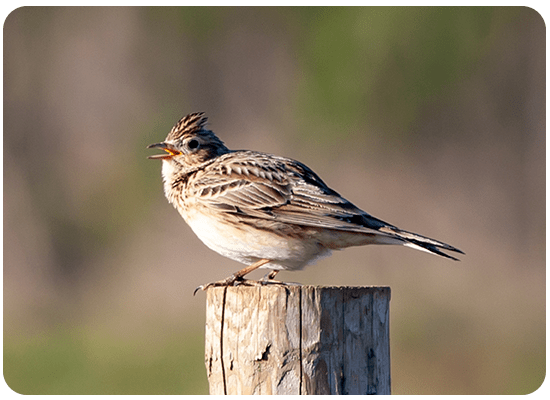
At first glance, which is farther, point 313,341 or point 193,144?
point 193,144

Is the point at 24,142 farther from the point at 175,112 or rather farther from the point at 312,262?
the point at 312,262

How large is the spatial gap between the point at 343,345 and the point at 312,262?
5.86 ft

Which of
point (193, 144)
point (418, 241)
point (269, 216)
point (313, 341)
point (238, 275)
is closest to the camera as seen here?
point (313, 341)

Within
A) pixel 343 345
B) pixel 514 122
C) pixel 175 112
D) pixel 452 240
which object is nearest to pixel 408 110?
pixel 514 122

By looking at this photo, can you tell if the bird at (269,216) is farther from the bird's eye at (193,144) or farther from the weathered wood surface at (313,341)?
the weathered wood surface at (313,341)

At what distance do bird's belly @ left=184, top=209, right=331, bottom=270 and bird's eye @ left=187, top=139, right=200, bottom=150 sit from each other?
3.49ft

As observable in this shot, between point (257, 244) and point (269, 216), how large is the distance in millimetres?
283

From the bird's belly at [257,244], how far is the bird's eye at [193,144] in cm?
106

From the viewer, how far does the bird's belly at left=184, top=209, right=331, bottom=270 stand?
653cm

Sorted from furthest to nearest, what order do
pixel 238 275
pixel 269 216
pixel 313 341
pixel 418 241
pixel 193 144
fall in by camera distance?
pixel 193 144 → pixel 269 216 → pixel 238 275 → pixel 418 241 → pixel 313 341

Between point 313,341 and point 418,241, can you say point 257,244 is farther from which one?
point 313,341

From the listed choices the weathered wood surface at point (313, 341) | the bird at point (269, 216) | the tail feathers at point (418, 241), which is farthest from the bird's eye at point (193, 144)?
the weathered wood surface at point (313, 341)

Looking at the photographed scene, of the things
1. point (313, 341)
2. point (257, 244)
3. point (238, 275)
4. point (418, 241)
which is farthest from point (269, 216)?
point (313, 341)

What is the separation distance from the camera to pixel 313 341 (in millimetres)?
4941
